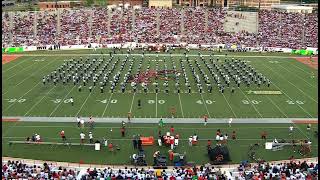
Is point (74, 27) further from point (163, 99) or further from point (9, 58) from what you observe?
point (163, 99)

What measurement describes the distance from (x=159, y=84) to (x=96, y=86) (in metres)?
4.26

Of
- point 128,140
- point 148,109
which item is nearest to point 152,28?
point 148,109

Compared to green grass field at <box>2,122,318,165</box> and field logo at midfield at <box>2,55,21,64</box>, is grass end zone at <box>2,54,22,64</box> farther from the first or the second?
green grass field at <box>2,122,318,165</box>

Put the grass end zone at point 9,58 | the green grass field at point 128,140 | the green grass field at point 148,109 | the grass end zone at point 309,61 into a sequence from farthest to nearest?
1. the grass end zone at point 9,58
2. the grass end zone at point 309,61
3. the green grass field at point 148,109
4. the green grass field at point 128,140

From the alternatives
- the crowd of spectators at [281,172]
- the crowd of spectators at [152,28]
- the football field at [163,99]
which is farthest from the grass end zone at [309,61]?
the crowd of spectators at [281,172]

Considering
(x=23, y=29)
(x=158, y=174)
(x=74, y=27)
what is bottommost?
(x=158, y=174)

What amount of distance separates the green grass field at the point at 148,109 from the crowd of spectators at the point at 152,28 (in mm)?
19274

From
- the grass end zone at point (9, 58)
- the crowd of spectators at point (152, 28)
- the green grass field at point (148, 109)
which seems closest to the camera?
the green grass field at point (148, 109)

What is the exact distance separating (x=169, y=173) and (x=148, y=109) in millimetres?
10754

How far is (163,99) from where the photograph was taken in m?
27.9

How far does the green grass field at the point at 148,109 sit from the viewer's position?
18.8m

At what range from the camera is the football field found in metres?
25.0

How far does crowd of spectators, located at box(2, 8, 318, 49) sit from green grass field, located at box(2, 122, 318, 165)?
34120 millimetres

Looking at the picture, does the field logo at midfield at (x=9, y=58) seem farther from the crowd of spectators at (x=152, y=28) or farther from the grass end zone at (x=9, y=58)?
the crowd of spectators at (x=152, y=28)
